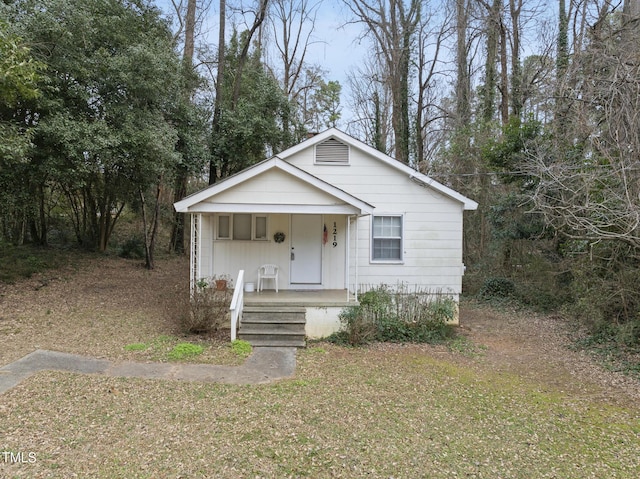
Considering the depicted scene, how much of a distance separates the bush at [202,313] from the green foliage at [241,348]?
0.76 metres

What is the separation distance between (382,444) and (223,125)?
15.4m

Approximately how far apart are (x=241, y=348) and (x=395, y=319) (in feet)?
11.6

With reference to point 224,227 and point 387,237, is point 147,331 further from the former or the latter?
point 387,237

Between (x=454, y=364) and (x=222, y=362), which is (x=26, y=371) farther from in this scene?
(x=454, y=364)

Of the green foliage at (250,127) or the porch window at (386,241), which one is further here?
the green foliage at (250,127)

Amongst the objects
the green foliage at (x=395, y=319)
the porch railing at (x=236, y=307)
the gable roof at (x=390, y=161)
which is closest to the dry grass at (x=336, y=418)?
the porch railing at (x=236, y=307)

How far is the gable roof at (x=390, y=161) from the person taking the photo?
1053 cm

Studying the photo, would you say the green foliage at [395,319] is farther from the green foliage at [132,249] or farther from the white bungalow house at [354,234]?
the green foliage at [132,249]

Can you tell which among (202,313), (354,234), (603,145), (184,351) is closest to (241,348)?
(184,351)

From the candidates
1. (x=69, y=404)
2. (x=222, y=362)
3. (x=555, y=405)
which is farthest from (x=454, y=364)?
(x=69, y=404)

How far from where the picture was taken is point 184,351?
7164mm

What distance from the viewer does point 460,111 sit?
1975 centimetres

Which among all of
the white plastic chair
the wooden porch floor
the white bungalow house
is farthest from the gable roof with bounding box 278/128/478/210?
the wooden porch floor

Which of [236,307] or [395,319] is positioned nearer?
[236,307]
